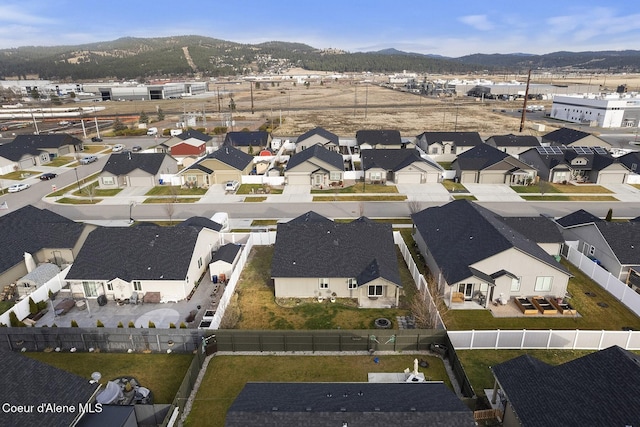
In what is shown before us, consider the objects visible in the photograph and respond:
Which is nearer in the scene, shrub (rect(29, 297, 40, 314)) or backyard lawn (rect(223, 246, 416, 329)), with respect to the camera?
backyard lawn (rect(223, 246, 416, 329))

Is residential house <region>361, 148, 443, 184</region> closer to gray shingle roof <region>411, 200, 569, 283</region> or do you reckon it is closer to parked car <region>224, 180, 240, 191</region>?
parked car <region>224, 180, 240, 191</region>

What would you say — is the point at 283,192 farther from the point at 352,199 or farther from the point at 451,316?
the point at 451,316

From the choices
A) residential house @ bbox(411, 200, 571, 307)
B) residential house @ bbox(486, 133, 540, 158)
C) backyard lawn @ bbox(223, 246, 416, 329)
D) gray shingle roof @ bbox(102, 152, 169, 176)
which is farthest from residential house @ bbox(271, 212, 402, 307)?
residential house @ bbox(486, 133, 540, 158)

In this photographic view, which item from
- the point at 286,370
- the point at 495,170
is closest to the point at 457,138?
the point at 495,170

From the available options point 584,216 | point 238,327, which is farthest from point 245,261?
point 584,216

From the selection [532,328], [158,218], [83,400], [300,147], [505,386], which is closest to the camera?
[83,400]

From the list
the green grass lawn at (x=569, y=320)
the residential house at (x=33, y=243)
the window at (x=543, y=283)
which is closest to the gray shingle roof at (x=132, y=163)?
the residential house at (x=33, y=243)
